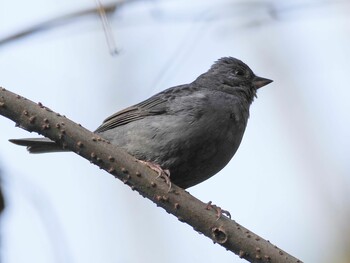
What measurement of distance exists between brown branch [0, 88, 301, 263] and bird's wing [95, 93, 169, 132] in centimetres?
166

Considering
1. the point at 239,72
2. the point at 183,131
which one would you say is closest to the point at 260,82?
the point at 239,72

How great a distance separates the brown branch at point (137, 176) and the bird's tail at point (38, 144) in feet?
5.87

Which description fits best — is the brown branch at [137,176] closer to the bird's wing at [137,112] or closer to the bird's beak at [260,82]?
the bird's wing at [137,112]

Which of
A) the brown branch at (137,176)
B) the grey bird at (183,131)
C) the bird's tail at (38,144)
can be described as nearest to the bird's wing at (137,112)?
the grey bird at (183,131)

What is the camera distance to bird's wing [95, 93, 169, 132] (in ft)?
15.8

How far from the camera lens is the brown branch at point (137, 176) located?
2850 millimetres

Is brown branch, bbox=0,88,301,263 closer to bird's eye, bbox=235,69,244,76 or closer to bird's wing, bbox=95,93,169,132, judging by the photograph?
bird's wing, bbox=95,93,169,132

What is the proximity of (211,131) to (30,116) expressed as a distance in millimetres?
1839

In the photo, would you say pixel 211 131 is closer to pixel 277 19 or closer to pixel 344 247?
pixel 277 19

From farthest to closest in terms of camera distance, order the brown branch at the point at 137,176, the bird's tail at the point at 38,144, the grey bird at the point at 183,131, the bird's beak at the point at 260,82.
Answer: the bird's beak at the point at 260,82 → the bird's tail at the point at 38,144 → the grey bird at the point at 183,131 → the brown branch at the point at 137,176

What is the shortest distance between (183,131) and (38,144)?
1296mm

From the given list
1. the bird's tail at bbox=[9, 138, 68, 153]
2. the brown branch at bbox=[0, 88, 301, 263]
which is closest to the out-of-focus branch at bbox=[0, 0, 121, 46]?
the brown branch at bbox=[0, 88, 301, 263]

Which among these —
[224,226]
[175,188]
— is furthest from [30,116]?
[224,226]

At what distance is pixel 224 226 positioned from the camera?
3.13m
